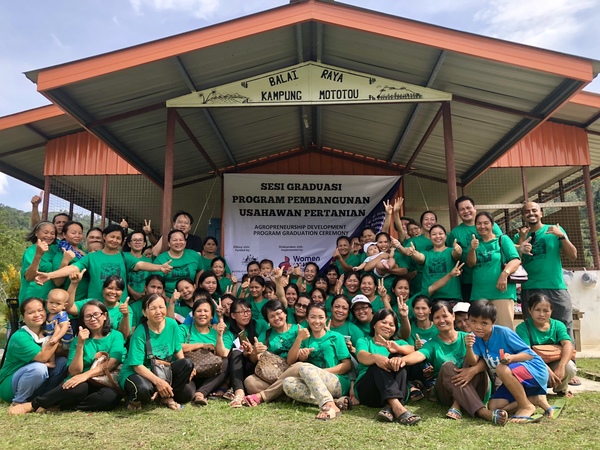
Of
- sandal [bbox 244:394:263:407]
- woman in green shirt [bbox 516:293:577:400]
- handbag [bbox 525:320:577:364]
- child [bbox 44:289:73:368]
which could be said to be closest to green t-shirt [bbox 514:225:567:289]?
woman in green shirt [bbox 516:293:577:400]

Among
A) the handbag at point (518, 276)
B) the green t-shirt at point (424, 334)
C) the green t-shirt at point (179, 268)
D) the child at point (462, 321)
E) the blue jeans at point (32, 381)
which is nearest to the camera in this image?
the blue jeans at point (32, 381)

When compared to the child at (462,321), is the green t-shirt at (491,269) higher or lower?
higher

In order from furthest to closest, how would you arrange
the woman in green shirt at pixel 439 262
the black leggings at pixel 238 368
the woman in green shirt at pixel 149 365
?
the woman in green shirt at pixel 439 262 < the black leggings at pixel 238 368 < the woman in green shirt at pixel 149 365

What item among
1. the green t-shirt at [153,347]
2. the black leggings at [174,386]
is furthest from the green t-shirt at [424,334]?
the green t-shirt at [153,347]

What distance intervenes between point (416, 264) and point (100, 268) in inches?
134

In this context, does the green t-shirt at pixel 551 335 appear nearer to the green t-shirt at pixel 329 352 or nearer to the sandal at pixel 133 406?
the green t-shirt at pixel 329 352

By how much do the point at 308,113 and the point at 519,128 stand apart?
340cm

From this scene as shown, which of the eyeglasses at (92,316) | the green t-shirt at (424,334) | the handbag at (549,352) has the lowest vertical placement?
the handbag at (549,352)

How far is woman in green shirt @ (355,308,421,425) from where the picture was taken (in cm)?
345

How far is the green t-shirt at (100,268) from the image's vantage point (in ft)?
15.2

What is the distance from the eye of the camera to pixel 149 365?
3861 mm

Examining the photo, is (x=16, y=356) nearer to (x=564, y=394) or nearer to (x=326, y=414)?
(x=326, y=414)

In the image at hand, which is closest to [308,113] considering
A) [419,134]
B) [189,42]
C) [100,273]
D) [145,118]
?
[419,134]

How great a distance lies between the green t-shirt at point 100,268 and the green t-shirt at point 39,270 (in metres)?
0.30
